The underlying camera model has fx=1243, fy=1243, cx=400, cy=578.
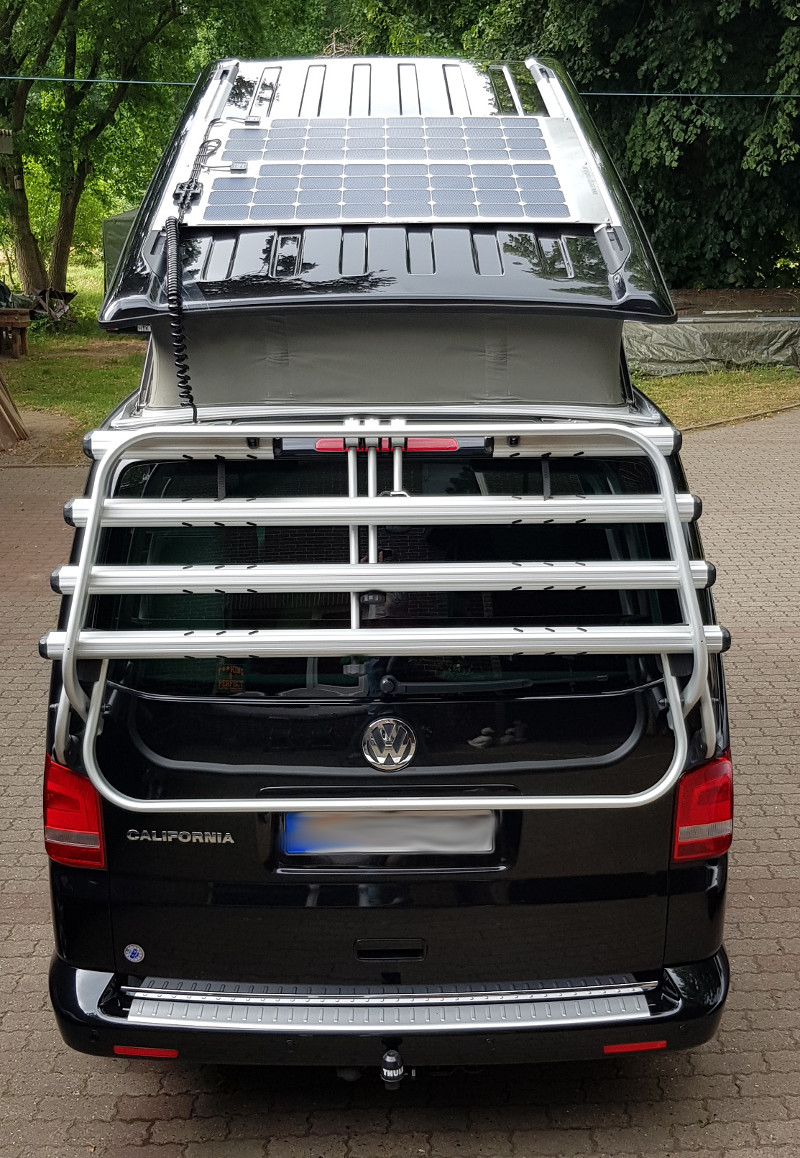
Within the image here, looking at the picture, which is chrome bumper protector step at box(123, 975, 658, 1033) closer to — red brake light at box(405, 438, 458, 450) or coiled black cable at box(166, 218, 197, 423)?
red brake light at box(405, 438, 458, 450)

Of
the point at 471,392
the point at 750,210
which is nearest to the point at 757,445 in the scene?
the point at 750,210

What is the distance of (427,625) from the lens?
2979 mm

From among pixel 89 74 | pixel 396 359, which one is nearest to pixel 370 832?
pixel 396 359

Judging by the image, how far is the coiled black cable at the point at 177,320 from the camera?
122 inches

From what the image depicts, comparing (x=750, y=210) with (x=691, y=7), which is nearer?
(x=691, y=7)

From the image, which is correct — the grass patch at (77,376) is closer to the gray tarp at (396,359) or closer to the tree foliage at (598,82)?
the tree foliage at (598,82)

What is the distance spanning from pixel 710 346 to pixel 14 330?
39.1 feet

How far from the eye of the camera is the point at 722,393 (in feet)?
53.7

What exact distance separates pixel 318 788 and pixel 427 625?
473 millimetres

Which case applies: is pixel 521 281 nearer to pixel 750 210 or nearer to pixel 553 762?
pixel 553 762

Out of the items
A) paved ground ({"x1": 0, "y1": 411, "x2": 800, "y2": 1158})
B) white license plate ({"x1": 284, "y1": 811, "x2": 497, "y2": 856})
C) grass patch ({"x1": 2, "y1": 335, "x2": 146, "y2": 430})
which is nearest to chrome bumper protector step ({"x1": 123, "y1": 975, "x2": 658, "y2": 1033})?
white license plate ({"x1": 284, "y1": 811, "x2": 497, "y2": 856})

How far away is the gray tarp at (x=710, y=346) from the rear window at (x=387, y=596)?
15164 millimetres

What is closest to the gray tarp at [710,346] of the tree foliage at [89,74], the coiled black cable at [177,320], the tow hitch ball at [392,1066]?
the tree foliage at [89,74]

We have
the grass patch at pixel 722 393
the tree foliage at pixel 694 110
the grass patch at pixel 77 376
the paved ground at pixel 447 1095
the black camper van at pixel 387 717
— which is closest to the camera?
the black camper van at pixel 387 717
